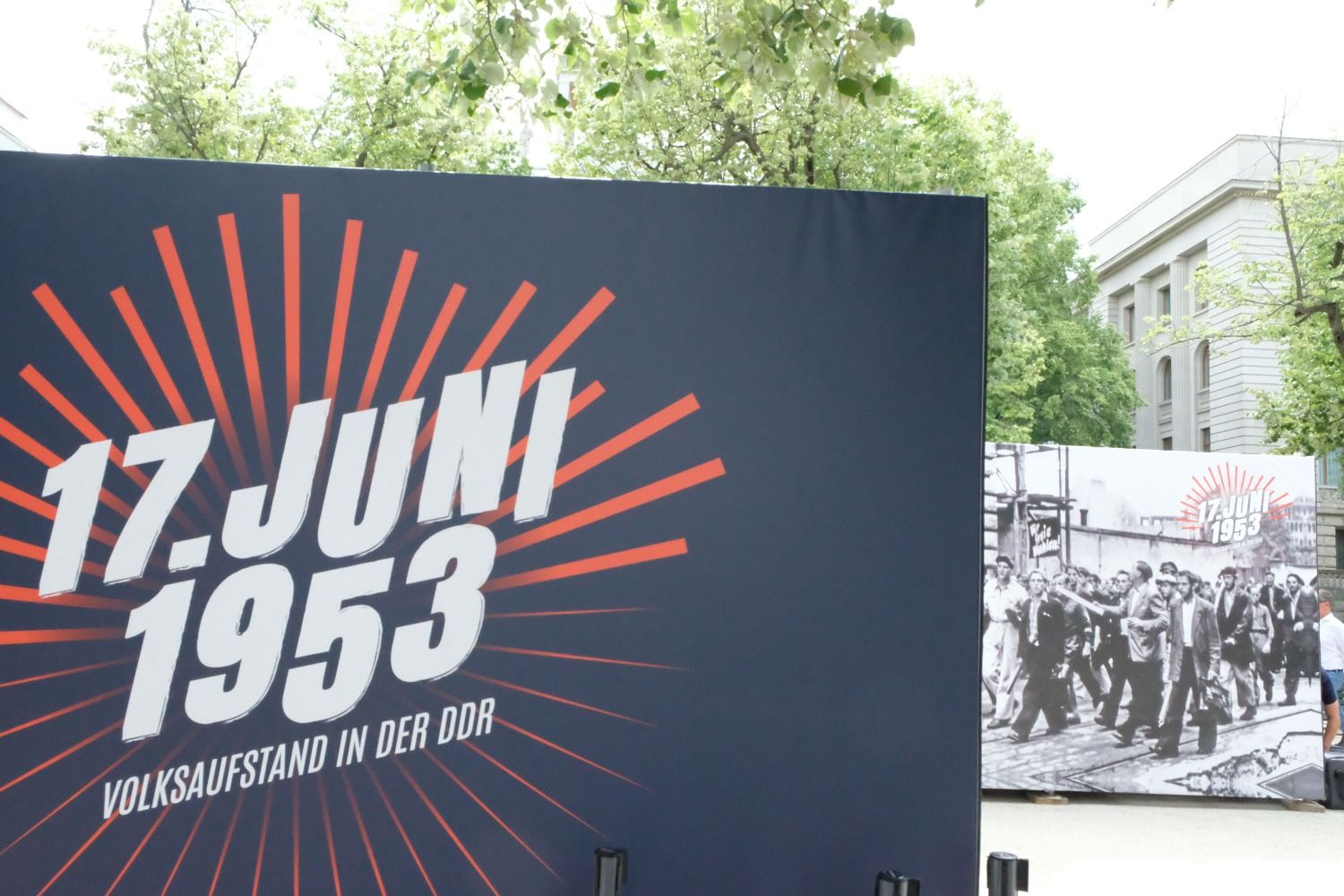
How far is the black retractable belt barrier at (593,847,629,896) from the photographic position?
282 cm

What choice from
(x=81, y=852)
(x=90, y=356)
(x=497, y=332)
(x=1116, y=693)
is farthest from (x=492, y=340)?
(x=1116, y=693)

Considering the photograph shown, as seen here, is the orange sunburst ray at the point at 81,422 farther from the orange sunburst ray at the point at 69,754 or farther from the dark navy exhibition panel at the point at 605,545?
the orange sunburst ray at the point at 69,754

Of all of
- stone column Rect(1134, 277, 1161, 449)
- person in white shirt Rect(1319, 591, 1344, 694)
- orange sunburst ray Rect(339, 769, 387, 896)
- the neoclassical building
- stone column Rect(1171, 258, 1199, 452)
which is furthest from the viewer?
stone column Rect(1134, 277, 1161, 449)

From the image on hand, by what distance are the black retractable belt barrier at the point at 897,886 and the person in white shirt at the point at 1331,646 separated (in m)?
8.12

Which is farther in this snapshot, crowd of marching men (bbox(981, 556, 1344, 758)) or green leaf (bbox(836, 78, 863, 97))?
crowd of marching men (bbox(981, 556, 1344, 758))

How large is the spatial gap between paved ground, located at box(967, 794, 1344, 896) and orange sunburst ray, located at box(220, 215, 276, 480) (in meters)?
4.84

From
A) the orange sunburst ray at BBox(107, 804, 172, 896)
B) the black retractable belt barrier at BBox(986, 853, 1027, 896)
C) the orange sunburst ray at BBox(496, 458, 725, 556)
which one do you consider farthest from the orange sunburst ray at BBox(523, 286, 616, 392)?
the black retractable belt barrier at BBox(986, 853, 1027, 896)

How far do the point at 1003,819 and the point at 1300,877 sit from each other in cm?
196

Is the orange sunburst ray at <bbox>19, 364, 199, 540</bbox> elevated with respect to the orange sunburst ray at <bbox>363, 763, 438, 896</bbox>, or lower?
elevated

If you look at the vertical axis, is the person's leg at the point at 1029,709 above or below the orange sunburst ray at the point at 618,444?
below

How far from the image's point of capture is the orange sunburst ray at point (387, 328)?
3.01 metres

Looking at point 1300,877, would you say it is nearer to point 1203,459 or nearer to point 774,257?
point 1203,459

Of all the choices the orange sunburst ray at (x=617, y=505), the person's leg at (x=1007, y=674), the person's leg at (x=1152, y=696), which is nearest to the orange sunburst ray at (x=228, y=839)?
the orange sunburst ray at (x=617, y=505)

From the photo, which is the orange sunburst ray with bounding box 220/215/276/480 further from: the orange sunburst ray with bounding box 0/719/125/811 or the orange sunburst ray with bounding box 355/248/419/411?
the orange sunburst ray with bounding box 0/719/125/811
